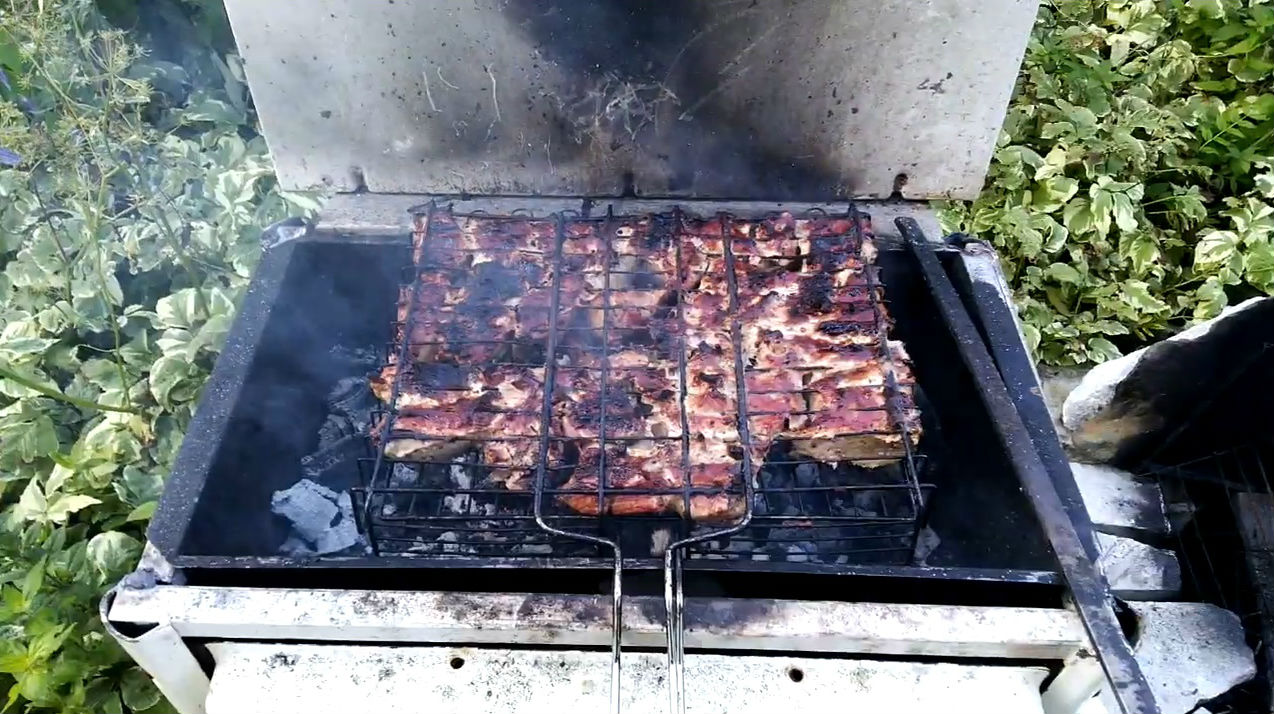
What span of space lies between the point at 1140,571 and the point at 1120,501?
349mm

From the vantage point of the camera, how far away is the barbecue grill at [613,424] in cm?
200

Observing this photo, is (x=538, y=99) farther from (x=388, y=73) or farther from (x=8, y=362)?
(x=8, y=362)

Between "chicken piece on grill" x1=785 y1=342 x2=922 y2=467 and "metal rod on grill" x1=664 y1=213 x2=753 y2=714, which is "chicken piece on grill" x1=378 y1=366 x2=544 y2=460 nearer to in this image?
"metal rod on grill" x1=664 y1=213 x2=753 y2=714

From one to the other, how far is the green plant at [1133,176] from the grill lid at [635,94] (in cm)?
178

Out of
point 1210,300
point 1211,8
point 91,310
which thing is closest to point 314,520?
point 91,310

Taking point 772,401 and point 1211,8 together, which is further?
point 1211,8

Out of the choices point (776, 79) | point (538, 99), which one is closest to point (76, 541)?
point (538, 99)

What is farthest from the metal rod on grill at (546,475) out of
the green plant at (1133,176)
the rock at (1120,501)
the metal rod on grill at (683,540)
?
the green plant at (1133,176)

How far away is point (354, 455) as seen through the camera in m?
2.89

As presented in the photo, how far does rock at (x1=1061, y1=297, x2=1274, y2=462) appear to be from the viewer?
3049 millimetres

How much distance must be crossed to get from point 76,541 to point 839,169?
338 centimetres

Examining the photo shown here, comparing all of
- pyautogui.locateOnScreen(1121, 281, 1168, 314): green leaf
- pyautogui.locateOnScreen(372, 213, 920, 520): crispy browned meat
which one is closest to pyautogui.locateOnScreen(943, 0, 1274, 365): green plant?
pyautogui.locateOnScreen(1121, 281, 1168, 314): green leaf

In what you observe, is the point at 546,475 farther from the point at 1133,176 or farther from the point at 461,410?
the point at 1133,176

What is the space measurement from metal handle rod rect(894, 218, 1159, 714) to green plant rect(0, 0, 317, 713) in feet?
9.42
